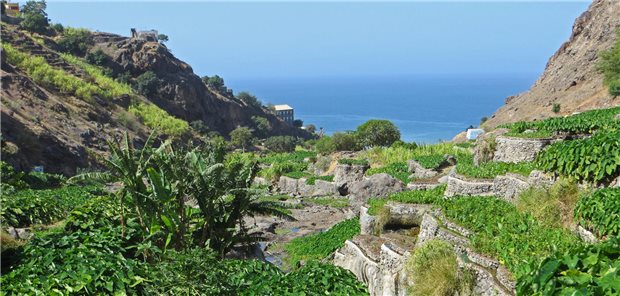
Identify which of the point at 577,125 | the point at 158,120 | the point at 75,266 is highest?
the point at 577,125

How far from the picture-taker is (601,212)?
10289mm

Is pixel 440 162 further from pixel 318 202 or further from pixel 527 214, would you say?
pixel 527 214

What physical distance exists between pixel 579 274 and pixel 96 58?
269ft

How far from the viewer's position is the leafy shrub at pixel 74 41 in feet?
268

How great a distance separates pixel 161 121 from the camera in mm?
69062

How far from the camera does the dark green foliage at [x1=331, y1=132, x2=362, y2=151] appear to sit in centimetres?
4916

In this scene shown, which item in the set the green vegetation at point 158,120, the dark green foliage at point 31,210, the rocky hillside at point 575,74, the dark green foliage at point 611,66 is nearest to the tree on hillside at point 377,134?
the rocky hillside at point 575,74

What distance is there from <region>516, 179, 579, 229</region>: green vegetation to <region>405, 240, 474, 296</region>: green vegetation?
7.72 ft

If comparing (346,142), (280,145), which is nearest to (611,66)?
(346,142)

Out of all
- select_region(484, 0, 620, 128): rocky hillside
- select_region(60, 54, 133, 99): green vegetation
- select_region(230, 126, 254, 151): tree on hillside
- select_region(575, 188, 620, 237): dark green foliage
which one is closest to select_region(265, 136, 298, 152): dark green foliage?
select_region(230, 126, 254, 151): tree on hillside

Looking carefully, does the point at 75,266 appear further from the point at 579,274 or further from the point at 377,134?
the point at 377,134

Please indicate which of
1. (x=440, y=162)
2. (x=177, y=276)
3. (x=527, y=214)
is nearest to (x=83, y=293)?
(x=177, y=276)

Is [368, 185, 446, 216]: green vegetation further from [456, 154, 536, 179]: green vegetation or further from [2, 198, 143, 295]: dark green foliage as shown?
[2, 198, 143, 295]: dark green foliage

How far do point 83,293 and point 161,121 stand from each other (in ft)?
198
